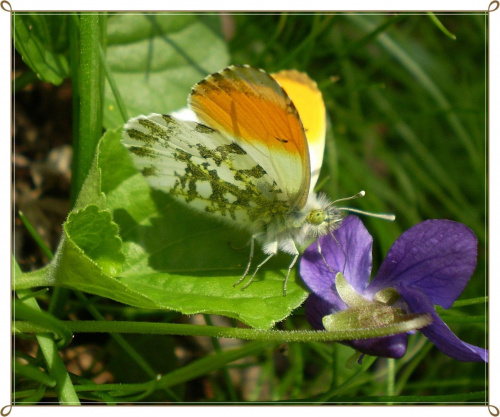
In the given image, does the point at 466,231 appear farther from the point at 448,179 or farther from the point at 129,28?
the point at 448,179

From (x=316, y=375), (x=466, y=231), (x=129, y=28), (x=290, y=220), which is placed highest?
(x=129, y=28)

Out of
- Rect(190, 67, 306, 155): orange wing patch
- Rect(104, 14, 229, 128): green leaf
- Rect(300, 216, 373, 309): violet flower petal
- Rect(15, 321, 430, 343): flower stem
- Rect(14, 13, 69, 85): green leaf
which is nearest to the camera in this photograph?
Rect(15, 321, 430, 343): flower stem

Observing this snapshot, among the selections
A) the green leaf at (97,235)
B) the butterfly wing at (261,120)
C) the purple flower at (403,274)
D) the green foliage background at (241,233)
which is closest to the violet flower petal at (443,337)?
the purple flower at (403,274)

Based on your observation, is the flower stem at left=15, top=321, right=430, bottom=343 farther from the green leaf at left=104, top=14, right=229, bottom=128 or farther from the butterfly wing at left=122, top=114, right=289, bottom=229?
the green leaf at left=104, top=14, right=229, bottom=128

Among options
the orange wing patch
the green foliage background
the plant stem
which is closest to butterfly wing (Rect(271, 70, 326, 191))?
the orange wing patch

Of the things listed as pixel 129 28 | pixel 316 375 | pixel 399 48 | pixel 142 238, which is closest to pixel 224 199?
pixel 142 238

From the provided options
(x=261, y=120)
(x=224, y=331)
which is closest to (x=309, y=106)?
(x=261, y=120)

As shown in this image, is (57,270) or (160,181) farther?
(160,181)
